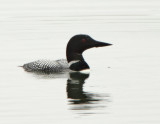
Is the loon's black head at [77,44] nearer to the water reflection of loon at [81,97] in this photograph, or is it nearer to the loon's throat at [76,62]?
the loon's throat at [76,62]

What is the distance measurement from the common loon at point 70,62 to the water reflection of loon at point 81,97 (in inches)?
28.5

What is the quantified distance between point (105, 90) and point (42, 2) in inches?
715

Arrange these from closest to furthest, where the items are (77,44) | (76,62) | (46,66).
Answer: (46,66), (76,62), (77,44)

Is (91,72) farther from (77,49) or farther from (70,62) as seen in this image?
(77,49)

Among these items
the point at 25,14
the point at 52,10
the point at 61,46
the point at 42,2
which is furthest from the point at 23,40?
the point at 42,2

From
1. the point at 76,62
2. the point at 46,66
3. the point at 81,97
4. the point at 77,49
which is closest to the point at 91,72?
the point at 76,62

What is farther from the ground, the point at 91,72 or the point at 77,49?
the point at 77,49

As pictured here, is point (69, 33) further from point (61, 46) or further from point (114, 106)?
point (114, 106)

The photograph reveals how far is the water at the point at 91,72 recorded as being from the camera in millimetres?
9367

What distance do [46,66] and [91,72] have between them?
794mm

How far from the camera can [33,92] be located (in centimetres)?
1091

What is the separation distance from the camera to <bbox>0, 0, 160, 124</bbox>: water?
9.37 m

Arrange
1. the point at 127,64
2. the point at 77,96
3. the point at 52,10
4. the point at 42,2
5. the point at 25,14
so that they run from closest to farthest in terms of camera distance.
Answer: the point at 77,96, the point at 127,64, the point at 25,14, the point at 52,10, the point at 42,2

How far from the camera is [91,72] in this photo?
12945 millimetres
